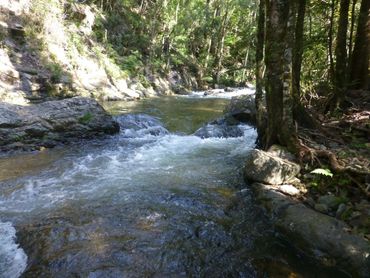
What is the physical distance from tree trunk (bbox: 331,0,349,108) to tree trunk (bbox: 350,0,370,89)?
86cm

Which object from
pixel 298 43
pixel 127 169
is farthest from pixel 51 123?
pixel 298 43

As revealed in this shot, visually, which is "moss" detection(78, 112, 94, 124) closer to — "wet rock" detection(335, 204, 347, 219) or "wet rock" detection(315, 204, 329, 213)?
"wet rock" detection(315, 204, 329, 213)

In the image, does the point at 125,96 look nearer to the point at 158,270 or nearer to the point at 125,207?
the point at 125,207

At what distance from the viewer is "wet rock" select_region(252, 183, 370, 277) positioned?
4.35m

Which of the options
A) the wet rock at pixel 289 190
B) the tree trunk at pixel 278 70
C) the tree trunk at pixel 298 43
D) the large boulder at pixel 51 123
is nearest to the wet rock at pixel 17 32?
the large boulder at pixel 51 123

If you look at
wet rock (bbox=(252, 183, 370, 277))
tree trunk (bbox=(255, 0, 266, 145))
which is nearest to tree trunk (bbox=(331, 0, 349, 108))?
tree trunk (bbox=(255, 0, 266, 145))

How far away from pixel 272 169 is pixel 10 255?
441 centimetres

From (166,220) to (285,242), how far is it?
1809 millimetres

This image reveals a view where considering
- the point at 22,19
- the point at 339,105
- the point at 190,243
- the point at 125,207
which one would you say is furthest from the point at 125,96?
the point at 190,243

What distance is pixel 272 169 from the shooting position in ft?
21.6

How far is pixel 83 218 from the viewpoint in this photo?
18.3ft

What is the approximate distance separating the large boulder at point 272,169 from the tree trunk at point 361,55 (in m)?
5.03

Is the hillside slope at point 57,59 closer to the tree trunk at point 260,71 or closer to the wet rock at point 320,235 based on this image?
the tree trunk at point 260,71

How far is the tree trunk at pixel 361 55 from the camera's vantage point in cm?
1030
